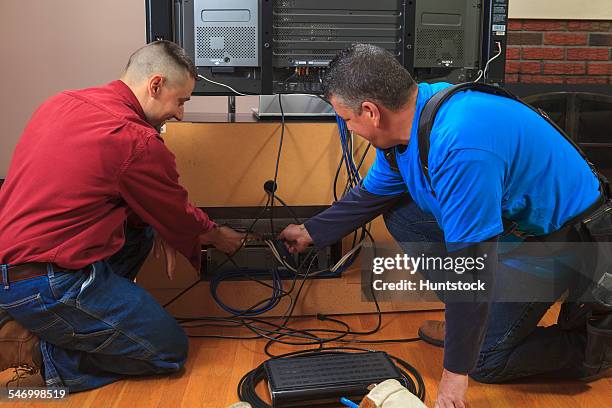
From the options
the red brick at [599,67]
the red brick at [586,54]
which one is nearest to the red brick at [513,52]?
the red brick at [586,54]

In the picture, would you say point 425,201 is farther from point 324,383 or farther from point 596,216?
point 324,383

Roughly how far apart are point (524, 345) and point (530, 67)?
177 cm

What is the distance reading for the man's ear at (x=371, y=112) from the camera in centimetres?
149

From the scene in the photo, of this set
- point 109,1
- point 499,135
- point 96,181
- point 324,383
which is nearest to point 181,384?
point 324,383

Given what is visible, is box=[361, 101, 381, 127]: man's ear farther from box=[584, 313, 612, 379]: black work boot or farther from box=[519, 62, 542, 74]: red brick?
box=[519, 62, 542, 74]: red brick

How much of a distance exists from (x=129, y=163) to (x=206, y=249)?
0.62 metres

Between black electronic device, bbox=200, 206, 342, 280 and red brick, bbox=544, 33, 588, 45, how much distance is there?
155 cm

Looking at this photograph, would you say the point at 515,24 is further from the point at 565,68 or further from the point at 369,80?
the point at 369,80

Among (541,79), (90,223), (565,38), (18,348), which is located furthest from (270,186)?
(565,38)

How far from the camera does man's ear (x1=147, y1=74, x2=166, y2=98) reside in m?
1.77

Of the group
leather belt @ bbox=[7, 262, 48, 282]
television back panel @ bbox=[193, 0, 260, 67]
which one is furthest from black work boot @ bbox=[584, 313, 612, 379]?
leather belt @ bbox=[7, 262, 48, 282]

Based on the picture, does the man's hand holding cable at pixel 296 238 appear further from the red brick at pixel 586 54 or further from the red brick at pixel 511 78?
the red brick at pixel 586 54

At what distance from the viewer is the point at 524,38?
10.2 ft

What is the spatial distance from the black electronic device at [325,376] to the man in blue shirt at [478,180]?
0.24 m
